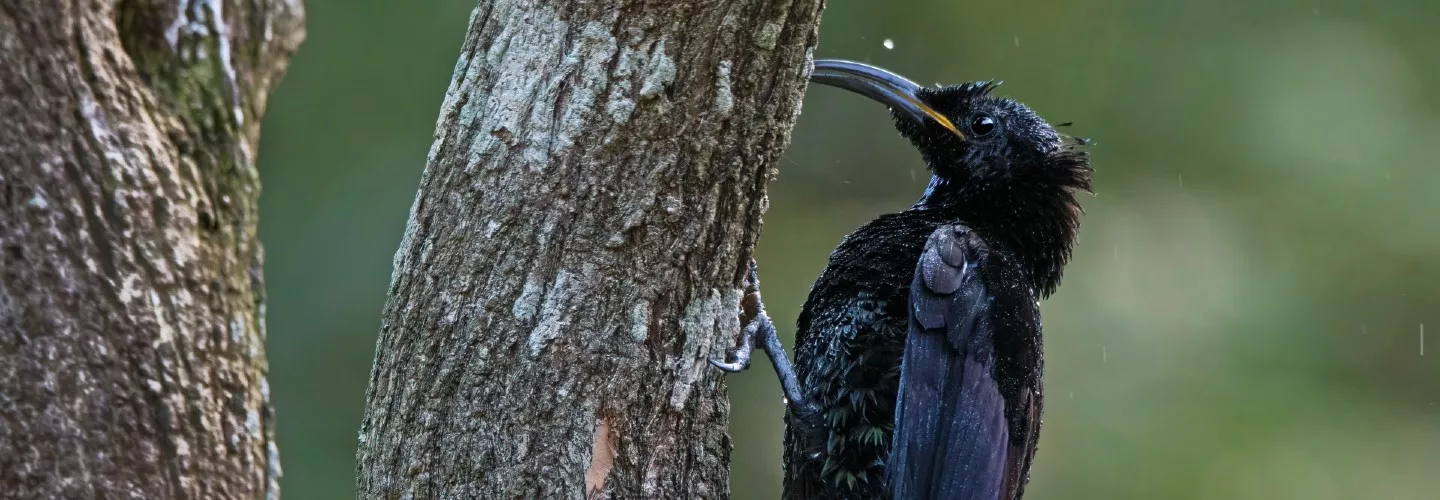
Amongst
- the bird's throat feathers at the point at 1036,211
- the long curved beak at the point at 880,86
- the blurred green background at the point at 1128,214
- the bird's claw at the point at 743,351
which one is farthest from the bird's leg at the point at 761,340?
the blurred green background at the point at 1128,214

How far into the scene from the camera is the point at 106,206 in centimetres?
175

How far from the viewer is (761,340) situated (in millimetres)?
A: 2980

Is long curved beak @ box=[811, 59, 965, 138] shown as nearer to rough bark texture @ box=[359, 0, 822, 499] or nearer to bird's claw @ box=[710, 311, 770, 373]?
bird's claw @ box=[710, 311, 770, 373]

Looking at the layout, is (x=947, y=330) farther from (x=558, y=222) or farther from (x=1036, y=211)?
(x=558, y=222)

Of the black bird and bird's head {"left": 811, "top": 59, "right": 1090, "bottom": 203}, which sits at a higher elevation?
bird's head {"left": 811, "top": 59, "right": 1090, "bottom": 203}

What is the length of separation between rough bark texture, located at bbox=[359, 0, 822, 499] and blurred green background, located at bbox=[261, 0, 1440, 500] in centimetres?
609

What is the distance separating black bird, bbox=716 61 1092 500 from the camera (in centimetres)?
307

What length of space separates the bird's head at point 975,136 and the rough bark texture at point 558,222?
3.96ft

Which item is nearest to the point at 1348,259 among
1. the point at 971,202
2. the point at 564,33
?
the point at 971,202

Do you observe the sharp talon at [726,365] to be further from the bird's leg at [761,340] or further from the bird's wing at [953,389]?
the bird's wing at [953,389]

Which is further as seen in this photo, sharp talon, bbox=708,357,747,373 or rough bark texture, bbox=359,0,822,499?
sharp talon, bbox=708,357,747,373

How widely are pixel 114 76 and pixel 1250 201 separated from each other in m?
8.28

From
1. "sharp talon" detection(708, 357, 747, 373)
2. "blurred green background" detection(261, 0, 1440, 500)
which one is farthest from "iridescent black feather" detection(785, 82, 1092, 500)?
"blurred green background" detection(261, 0, 1440, 500)

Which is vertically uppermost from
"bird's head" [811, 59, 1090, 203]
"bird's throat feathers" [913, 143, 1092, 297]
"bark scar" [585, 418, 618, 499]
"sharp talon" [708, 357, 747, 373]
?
"bird's head" [811, 59, 1090, 203]
